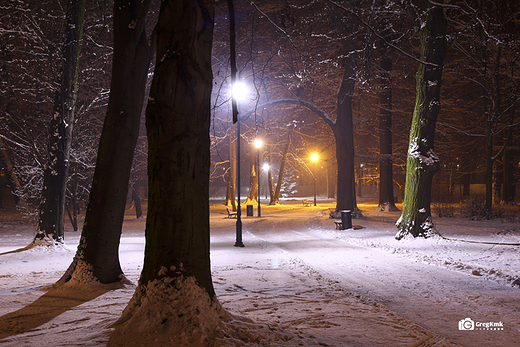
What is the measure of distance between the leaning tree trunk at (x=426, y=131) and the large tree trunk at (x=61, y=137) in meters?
11.1

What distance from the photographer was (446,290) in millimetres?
6609

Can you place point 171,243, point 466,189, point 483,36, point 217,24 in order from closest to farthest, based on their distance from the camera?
point 171,243, point 217,24, point 483,36, point 466,189

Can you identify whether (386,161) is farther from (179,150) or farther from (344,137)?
(179,150)

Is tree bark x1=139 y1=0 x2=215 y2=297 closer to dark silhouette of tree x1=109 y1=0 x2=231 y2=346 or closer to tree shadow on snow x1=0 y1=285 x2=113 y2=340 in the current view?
dark silhouette of tree x1=109 y1=0 x2=231 y2=346

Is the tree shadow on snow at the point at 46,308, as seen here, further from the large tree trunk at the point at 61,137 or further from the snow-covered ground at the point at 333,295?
the large tree trunk at the point at 61,137

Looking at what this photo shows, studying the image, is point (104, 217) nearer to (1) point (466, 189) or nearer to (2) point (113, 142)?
(2) point (113, 142)

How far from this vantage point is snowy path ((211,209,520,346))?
4.70 metres

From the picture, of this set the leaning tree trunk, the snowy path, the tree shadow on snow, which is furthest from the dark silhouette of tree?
the leaning tree trunk

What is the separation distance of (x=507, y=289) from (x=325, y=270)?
356 centimetres

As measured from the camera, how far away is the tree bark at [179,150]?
12.0 feet

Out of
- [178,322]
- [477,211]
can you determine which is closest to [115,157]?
[178,322]

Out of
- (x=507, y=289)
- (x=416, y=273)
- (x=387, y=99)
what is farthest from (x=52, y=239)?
(x=387, y=99)

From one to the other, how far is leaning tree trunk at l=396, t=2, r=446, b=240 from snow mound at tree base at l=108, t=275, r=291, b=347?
10.2 metres

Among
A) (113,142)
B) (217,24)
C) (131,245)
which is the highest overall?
(217,24)
